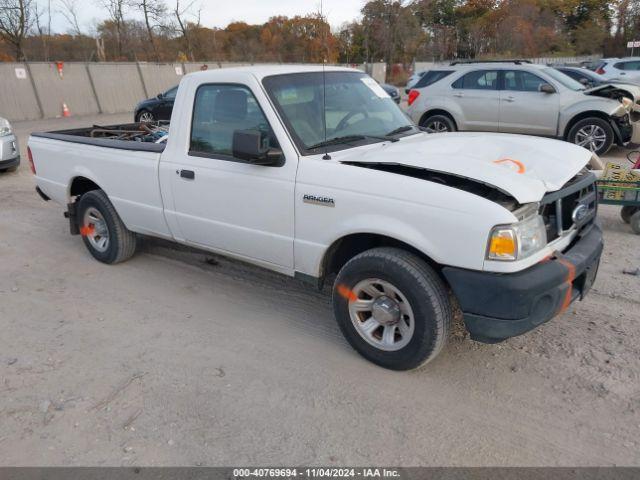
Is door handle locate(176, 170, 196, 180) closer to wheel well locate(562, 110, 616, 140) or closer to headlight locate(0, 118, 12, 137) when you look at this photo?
headlight locate(0, 118, 12, 137)

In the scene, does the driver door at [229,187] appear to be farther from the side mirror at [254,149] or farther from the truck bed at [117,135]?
the truck bed at [117,135]

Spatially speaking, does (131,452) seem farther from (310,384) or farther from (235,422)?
(310,384)

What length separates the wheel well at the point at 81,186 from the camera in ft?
18.1

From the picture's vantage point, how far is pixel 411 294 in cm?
311

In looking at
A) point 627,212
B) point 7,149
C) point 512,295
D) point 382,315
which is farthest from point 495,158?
point 7,149

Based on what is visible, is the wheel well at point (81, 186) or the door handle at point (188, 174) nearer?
the door handle at point (188, 174)

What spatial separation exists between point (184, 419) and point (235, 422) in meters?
0.30

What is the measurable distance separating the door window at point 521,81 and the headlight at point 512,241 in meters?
8.33

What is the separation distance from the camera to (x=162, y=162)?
4.40m

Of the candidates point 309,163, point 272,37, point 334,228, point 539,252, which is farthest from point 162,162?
point 272,37

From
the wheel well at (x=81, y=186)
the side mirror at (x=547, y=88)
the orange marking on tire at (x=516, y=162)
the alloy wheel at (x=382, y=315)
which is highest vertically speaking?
the side mirror at (x=547, y=88)

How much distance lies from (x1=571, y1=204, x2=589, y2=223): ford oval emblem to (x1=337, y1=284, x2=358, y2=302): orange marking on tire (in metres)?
1.47

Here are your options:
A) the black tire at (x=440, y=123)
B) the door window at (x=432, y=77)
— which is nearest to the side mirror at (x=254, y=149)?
the black tire at (x=440, y=123)

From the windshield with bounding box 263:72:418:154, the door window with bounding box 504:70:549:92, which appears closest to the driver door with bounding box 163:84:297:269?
the windshield with bounding box 263:72:418:154
